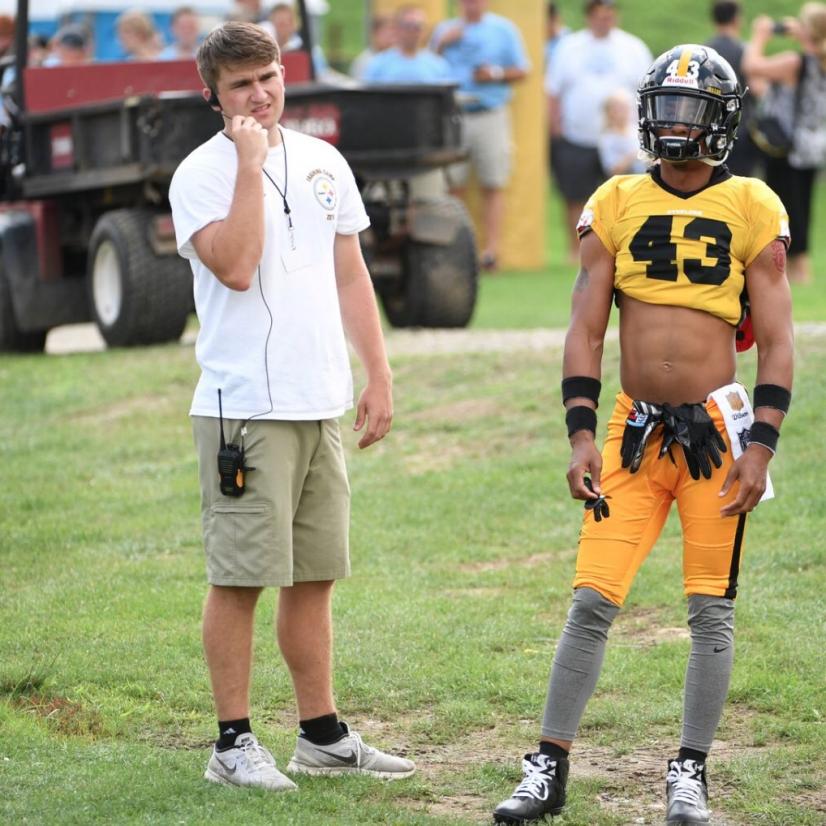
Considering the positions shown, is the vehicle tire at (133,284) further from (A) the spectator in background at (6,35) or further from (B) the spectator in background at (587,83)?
(B) the spectator in background at (587,83)

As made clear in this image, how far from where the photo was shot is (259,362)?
4.70 m

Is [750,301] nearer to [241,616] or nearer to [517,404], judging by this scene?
[241,616]

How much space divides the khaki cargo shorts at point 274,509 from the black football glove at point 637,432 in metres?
0.79

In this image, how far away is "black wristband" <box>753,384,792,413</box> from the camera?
4570mm

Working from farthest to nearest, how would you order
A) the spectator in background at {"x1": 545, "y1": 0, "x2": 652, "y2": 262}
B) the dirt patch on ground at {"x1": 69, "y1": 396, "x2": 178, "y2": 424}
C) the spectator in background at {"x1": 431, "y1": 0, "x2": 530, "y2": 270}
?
the spectator in background at {"x1": 545, "y1": 0, "x2": 652, "y2": 262}, the spectator in background at {"x1": 431, "y1": 0, "x2": 530, "y2": 270}, the dirt patch on ground at {"x1": 69, "y1": 396, "x2": 178, "y2": 424}

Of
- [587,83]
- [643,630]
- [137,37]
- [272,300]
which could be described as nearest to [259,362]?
[272,300]

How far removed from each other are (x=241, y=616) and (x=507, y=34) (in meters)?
14.1

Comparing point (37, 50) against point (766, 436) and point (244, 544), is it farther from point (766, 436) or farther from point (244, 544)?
point (766, 436)

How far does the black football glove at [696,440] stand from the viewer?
459 centimetres

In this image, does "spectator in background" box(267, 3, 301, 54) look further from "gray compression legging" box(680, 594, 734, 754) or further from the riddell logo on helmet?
"gray compression legging" box(680, 594, 734, 754)

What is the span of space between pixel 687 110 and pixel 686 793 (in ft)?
5.56

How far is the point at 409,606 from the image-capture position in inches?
264

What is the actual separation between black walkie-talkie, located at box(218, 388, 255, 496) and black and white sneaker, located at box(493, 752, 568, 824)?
40.2 inches

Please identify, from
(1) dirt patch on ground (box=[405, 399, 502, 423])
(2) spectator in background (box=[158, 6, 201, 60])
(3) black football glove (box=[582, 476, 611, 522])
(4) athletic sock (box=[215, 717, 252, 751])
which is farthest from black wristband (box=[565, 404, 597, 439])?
(2) spectator in background (box=[158, 6, 201, 60])
